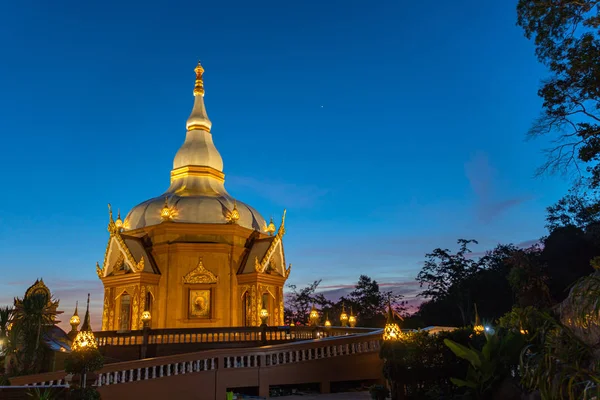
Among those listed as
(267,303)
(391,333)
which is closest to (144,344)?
(267,303)

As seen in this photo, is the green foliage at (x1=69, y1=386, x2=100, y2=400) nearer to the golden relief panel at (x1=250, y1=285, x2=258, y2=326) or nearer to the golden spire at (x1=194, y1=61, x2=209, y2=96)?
the golden relief panel at (x1=250, y1=285, x2=258, y2=326)

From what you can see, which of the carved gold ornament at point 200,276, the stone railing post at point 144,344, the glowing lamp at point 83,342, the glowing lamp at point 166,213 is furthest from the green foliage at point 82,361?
the glowing lamp at point 166,213

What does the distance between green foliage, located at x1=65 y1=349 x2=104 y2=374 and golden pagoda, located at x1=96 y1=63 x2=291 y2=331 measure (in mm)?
11867

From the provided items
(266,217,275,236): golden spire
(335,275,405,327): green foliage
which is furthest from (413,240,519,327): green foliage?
(266,217,275,236): golden spire

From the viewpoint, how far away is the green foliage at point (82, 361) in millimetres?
11109

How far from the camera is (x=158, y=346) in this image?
1814 centimetres

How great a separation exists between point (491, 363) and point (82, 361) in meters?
8.52

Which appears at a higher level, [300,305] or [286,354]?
[300,305]

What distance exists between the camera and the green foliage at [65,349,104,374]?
→ 11.1 m

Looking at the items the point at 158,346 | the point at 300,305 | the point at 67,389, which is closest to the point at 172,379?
the point at 67,389

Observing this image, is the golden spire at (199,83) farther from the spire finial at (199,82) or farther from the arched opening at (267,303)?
the arched opening at (267,303)

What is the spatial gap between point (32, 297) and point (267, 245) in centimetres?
1203

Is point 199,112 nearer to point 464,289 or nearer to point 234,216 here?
point 234,216

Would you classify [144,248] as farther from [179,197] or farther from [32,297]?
[32,297]
